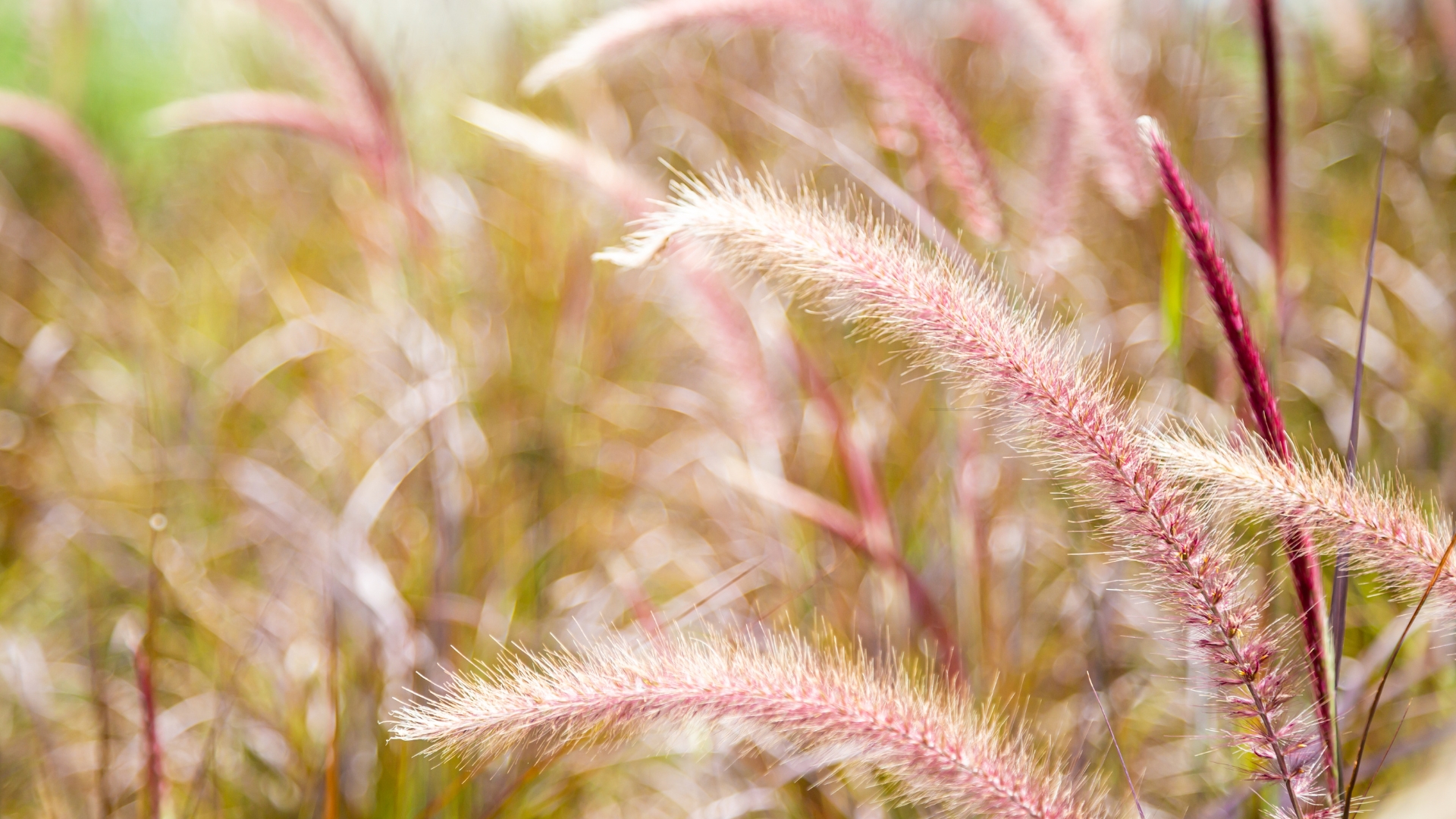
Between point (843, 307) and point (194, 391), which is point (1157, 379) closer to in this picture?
point (843, 307)

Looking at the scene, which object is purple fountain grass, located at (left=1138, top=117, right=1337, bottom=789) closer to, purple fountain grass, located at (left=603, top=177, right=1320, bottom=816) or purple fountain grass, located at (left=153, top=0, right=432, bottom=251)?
purple fountain grass, located at (left=603, top=177, right=1320, bottom=816)


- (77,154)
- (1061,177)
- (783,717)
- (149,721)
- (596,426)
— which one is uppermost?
(1061,177)

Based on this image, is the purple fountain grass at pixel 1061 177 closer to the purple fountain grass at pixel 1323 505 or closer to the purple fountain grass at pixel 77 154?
the purple fountain grass at pixel 1323 505

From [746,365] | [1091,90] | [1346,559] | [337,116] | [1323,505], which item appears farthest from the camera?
[337,116]

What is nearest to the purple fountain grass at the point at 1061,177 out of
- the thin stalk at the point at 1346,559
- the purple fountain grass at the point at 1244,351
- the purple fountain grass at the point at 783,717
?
the thin stalk at the point at 1346,559

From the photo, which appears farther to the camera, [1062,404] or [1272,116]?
[1272,116]

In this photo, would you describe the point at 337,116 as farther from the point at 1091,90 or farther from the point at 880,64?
the point at 1091,90

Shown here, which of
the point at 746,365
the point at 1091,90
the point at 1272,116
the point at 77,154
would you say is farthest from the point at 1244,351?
the point at 77,154
